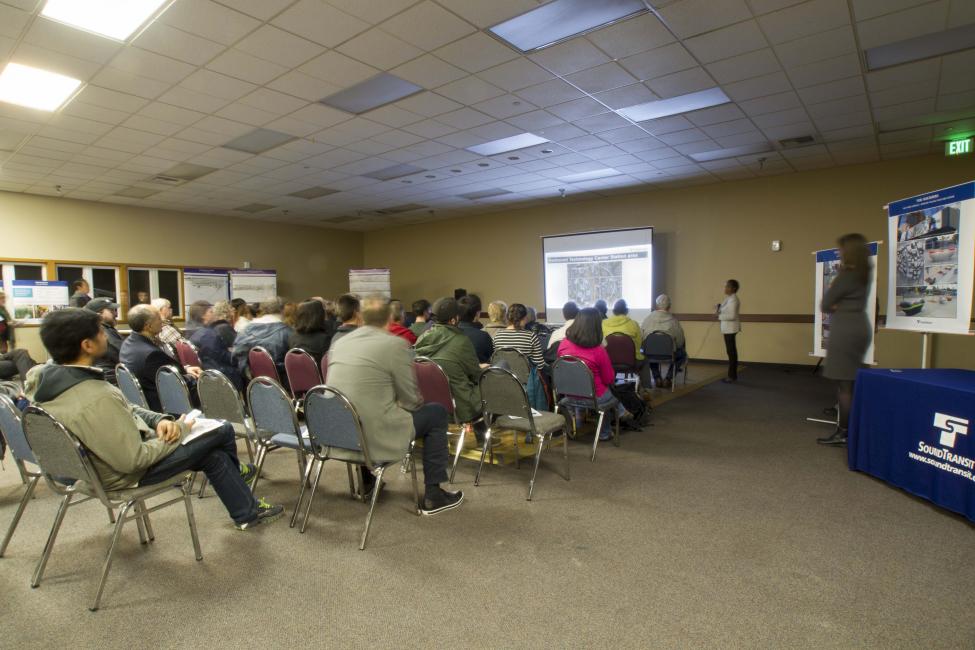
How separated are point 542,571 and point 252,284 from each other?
1059 cm

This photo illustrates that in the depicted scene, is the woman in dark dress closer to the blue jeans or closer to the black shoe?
the black shoe

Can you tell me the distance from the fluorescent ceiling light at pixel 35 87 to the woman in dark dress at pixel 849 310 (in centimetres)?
649

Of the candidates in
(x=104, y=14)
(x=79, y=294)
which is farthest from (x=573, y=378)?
(x=79, y=294)

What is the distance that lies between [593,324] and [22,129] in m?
6.41

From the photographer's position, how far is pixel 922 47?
160 inches

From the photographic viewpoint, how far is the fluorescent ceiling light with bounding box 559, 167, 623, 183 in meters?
7.93

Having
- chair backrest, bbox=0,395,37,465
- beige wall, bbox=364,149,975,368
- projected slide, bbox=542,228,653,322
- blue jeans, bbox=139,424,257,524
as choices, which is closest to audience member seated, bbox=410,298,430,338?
blue jeans, bbox=139,424,257,524

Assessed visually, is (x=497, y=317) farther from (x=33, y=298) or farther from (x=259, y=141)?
(x=33, y=298)

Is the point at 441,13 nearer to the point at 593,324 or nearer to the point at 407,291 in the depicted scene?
the point at 593,324

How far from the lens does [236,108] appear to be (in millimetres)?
4988

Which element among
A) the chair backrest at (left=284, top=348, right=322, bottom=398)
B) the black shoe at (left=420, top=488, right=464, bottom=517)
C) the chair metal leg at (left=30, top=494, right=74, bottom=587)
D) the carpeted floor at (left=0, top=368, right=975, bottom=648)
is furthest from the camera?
the chair backrest at (left=284, top=348, right=322, bottom=398)

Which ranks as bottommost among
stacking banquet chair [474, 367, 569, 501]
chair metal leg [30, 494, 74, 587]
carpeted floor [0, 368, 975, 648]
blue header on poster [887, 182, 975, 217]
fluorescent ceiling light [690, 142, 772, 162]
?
carpeted floor [0, 368, 975, 648]

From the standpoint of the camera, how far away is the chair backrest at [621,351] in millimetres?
5117

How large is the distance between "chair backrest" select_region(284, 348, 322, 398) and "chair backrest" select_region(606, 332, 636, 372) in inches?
113
